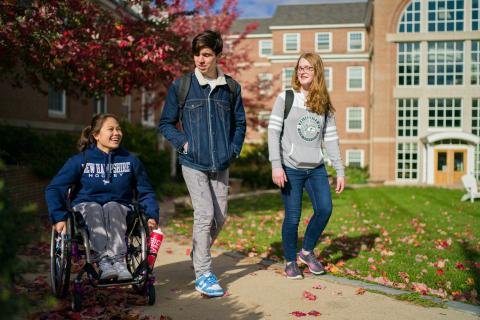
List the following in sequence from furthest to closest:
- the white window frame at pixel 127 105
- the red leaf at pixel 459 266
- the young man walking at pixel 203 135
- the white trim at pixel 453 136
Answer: the white trim at pixel 453 136, the white window frame at pixel 127 105, the red leaf at pixel 459 266, the young man walking at pixel 203 135

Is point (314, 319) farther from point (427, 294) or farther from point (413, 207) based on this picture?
point (413, 207)

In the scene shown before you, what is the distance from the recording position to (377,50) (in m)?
32.2

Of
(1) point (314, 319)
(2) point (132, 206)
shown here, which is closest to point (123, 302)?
(2) point (132, 206)

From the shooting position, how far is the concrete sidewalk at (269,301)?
400 cm

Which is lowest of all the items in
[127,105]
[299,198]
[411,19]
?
[299,198]

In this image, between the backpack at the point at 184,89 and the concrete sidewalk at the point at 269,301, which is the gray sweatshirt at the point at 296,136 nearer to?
the backpack at the point at 184,89

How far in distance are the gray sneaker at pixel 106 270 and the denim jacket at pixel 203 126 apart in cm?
111

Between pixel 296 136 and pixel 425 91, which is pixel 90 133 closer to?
pixel 296 136

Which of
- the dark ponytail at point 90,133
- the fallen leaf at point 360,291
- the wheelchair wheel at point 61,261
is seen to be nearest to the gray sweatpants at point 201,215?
the dark ponytail at point 90,133

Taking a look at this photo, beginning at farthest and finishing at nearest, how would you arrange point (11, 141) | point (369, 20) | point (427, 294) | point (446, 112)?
point (369, 20)
point (446, 112)
point (11, 141)
point (427, 294)

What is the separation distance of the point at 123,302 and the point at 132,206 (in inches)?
34.5

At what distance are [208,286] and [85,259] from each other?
1067 millimetres

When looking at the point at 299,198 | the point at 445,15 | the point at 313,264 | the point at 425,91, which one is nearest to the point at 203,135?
the point at 299,198

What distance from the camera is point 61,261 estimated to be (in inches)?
165
